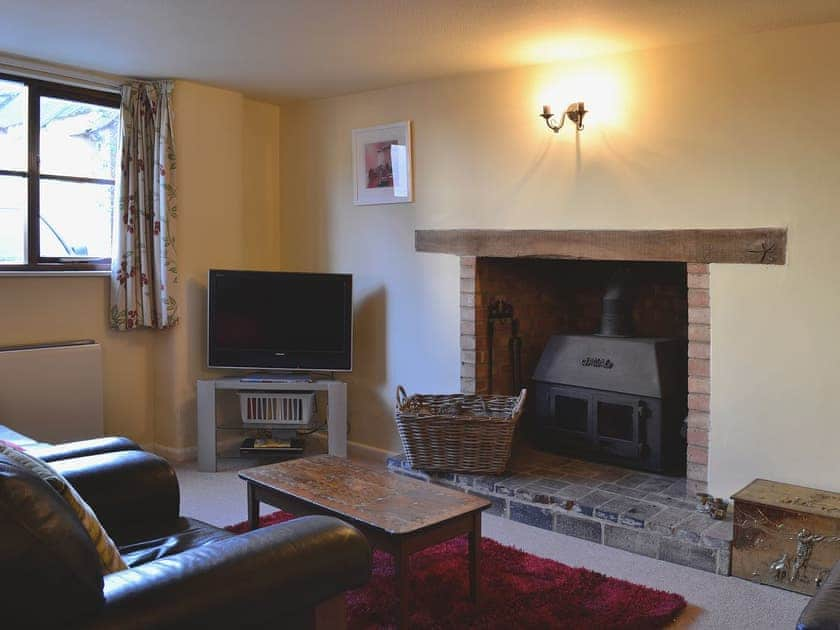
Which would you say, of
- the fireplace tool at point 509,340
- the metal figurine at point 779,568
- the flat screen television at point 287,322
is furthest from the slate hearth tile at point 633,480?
the flat screen television at point 287,322

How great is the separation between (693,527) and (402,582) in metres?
1.36

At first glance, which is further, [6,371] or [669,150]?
[6,371]

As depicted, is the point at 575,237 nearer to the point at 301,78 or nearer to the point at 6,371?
the point at 301,78

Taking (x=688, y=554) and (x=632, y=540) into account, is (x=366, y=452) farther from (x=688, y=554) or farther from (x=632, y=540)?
(x=688, y=554)

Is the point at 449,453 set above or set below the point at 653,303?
below

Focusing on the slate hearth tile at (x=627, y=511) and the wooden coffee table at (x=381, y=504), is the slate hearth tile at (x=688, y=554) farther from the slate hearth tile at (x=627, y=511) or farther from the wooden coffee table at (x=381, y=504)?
the wooden coffee table at (x=381, y=504)

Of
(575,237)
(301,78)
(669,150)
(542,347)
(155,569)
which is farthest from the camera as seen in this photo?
(542,347)

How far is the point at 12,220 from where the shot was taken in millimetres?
4027

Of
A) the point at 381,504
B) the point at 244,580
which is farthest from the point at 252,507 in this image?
the point at 244,580

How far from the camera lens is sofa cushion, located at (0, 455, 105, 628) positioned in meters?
1.31

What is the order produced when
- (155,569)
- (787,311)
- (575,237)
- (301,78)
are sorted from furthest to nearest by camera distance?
(301,78)
(575,237)
(787,311)
(155,569)

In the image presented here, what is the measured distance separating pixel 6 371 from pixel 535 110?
2.91 metres

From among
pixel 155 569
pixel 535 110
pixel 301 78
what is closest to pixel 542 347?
pixel 535 110

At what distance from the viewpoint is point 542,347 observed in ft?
15.1
